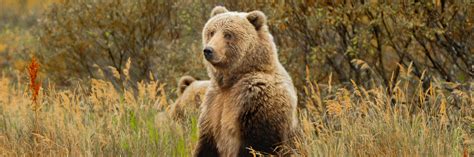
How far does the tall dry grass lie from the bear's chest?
17.0 inches

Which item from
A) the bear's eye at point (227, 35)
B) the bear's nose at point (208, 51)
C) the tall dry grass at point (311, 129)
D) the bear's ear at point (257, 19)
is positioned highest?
the bear's ear at point (257, 19)

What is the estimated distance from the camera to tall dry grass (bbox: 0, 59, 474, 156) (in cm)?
542

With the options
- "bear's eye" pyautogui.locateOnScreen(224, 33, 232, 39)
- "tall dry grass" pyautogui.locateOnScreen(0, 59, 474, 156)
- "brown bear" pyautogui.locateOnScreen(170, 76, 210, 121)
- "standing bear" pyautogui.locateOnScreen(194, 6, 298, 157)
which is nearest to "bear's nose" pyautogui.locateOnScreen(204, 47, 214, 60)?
"standing bear" pyautogui.locateOnScreen(194, 6, 298, 157)

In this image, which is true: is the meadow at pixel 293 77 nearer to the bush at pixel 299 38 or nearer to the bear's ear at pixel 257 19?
the bush at pixel 299 38

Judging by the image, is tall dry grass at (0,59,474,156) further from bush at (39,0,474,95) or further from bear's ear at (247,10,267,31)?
bear's ear at (247,10,267,31)

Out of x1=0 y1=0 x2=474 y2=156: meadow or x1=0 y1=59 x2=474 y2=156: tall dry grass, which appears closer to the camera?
x1=0 y1=59 x2=474 y2=156: tall dry grass

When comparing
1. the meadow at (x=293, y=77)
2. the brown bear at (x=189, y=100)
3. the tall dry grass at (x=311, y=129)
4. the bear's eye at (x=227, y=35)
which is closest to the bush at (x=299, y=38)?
the meadow at (x=293, y=77)

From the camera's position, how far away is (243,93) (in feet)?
18.5

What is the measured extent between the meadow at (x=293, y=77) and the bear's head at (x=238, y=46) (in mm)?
461

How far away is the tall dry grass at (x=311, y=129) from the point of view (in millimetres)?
5418

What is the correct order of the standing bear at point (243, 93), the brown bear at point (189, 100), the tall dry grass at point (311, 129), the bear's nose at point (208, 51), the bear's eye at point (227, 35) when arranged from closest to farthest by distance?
the tall dry grass at point (311, 129) < the standing bear at point (243, 93) < the bear's nose at point (208, 51) < the bear's eye at point (227, 35) < the brown bear at point (189, 100)

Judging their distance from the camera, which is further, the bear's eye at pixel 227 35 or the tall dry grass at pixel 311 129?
the bear's eye at pixel 227 35

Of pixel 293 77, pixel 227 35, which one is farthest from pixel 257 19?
pixel 293 77

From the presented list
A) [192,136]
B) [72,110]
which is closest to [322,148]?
[192,136]
